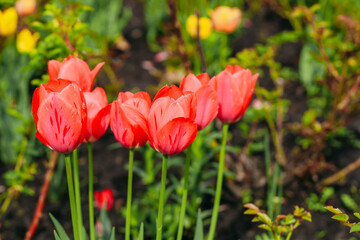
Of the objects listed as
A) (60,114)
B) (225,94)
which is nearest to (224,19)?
(225,94)

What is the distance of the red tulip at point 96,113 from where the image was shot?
863 millimetres

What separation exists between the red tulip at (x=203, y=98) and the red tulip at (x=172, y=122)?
2.1 inches

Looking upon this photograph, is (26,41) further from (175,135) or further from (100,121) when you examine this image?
(175,135)

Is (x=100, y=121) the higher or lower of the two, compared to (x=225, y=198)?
higher

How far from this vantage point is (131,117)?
79 centimetres

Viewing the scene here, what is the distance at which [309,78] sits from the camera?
8.18 feet

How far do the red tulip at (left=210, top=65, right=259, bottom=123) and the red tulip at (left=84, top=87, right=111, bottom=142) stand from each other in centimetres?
26

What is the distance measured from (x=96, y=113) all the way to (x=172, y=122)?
0.22 metres

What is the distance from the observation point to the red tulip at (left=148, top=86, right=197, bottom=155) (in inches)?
29.8

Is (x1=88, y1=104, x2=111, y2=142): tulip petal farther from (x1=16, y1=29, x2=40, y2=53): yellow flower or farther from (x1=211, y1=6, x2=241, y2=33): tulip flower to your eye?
(x1=211, y1=6, x2=241, y2=33): tulip flower

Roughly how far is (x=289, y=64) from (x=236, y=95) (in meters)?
2.11

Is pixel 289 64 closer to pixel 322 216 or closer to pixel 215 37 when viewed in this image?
pixel 215 37

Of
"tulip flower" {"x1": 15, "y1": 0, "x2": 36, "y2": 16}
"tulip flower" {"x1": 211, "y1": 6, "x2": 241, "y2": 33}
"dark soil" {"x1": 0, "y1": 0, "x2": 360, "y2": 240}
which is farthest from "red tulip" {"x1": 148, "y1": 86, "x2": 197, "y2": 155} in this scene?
"tulip flower" {"x1": 15, "y1": 0, "x2": 36, "y2": 16}

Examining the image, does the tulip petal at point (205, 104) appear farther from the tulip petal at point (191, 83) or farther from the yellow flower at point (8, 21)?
the yellow flower at point (8, 21)
